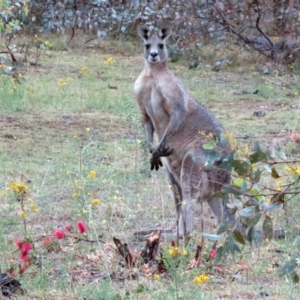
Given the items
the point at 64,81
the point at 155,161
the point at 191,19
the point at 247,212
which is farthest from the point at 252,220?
the point at 191,19

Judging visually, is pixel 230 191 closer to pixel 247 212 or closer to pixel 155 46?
pixel 247 212

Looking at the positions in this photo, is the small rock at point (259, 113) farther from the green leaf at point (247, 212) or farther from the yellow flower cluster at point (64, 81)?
the green leaf at point (247, 212)

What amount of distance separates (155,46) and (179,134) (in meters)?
0.83

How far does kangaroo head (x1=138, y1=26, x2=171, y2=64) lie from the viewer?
5.96 meters

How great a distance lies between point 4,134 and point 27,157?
0.82 meters

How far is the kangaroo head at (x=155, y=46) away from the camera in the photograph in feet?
19.5

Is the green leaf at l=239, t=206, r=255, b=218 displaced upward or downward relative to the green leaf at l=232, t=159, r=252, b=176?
downward

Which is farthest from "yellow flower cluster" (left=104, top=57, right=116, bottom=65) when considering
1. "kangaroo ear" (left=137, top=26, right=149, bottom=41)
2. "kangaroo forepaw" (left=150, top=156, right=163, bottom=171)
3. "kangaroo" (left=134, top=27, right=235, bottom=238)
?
"kangaroo forepaw" (left=150, top=156, right=163, bottom=171)

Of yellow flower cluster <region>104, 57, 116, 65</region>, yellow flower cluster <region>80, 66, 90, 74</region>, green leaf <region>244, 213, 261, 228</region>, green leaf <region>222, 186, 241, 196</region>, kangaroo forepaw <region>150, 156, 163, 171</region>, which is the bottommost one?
kangaroo forepaw <region>150, 156, 163, 171</region>

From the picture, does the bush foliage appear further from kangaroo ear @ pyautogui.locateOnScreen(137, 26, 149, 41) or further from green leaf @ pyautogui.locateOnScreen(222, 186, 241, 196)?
green leaf @ pyautogui.locateOnScreen(222, 186, 241, 196)

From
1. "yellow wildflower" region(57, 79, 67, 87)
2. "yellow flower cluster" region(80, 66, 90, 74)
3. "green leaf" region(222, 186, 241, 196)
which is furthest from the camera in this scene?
"yellow flower cluster" region(80, 66, 90, 74)

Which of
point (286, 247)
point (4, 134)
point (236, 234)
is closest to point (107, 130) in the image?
point (4, 134)

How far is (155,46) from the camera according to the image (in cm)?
611

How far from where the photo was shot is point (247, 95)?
10367 mm
